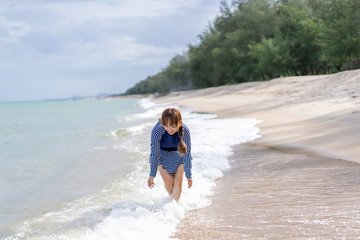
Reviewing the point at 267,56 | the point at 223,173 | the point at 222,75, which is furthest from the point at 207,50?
the point at 223,173

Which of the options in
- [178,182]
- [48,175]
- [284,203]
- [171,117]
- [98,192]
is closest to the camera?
[171,117]

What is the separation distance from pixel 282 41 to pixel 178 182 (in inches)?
1565

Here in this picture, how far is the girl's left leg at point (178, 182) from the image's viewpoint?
4.53m

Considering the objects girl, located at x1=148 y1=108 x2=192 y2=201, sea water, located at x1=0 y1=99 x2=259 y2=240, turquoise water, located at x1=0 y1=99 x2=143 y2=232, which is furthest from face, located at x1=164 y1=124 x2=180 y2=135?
turquoise water, located at x1=0 y1=99 x2=143 y2=232

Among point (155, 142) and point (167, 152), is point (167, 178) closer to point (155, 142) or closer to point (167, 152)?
point (167, 152)

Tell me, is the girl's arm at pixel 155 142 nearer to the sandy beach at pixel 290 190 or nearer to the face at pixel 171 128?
the face at pixel 171 128

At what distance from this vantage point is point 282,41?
41094 mm

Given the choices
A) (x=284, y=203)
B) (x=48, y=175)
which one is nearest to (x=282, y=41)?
(x=48, y=175)

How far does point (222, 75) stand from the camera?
65.2m

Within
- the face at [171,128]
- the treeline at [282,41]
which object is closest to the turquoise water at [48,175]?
the face at [171,128]

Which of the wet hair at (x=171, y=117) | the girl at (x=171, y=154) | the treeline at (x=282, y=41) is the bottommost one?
the girl at (x=171, y=154)

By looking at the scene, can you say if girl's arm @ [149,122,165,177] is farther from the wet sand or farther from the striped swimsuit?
the wet sand

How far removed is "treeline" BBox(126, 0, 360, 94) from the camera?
30812 mm

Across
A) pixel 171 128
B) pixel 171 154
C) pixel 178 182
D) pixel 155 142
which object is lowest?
pixel 178 182
